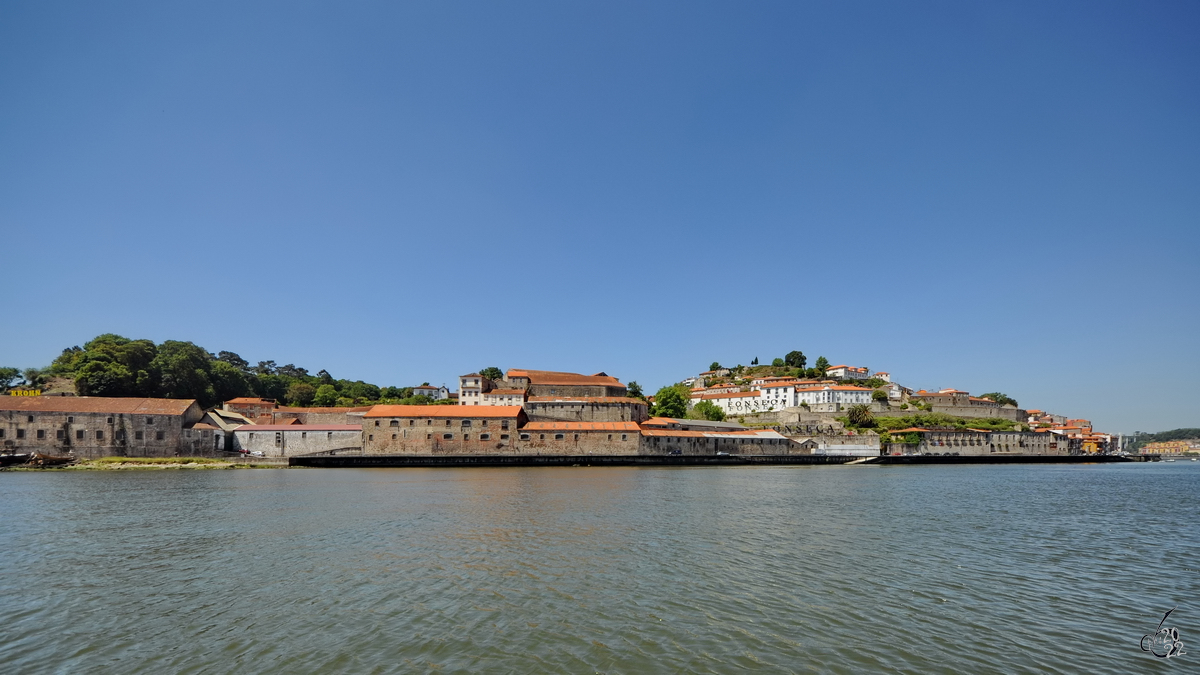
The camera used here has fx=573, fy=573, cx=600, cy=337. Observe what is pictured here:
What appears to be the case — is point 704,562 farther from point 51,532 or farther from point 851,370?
point 851,370

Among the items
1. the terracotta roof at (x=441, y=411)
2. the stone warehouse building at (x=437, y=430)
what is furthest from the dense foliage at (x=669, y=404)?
the stone warehouse building at (x=437, y=430)

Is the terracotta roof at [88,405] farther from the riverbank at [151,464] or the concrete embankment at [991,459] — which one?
the concrete embankment at [991,459]

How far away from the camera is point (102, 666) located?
830cm

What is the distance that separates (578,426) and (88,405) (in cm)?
4685

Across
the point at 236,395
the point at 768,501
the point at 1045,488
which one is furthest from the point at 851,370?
the point at 236,395

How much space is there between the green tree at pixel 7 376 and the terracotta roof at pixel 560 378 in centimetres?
6889

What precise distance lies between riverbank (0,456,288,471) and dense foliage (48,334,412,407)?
2181 centimetres

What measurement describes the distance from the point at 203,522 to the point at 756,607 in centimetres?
1999

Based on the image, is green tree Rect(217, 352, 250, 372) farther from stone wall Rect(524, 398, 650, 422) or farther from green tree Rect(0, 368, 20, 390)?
stone wall Rect(524, 398, 650, 422)

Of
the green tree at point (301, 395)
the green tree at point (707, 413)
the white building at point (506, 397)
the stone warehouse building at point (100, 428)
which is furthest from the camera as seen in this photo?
the green tree at point (301, 395)

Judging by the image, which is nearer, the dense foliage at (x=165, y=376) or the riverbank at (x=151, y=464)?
the riverbank at (x=151, y=464)

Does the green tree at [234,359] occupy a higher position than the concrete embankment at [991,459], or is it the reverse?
the green tree at [234,359]

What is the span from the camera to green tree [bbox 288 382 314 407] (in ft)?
343

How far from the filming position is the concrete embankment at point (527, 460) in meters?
55.0
